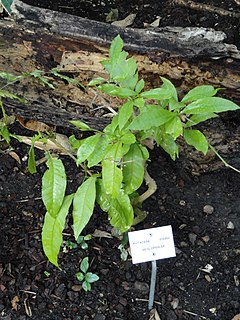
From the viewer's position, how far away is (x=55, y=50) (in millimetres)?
1755

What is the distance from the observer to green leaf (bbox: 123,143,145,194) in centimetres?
153

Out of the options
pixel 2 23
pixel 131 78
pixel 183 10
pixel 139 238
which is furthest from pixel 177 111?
pixel 183 10

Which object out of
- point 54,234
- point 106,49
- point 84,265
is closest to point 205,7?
point 106,49

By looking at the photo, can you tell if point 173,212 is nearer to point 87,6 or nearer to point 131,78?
point 131,78

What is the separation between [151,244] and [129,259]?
30 cm

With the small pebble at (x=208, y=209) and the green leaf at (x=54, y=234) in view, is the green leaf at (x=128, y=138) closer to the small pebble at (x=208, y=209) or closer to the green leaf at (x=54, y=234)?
the green leaf at (x=54, y=234)

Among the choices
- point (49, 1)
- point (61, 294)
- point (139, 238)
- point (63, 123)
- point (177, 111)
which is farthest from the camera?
point (49, 1)

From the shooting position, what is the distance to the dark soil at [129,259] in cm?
187

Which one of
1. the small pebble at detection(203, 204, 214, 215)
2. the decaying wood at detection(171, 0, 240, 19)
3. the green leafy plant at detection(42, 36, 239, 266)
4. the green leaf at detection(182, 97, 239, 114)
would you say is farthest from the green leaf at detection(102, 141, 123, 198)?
the decaying wood at detection(171, 0, 240, 19)

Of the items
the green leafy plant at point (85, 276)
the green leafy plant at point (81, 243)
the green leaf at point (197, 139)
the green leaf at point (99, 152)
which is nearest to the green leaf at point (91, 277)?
the green leafy plant at point (85, 276)

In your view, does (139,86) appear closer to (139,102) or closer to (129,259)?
(139,102)

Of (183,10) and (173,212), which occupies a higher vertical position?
(183,10)

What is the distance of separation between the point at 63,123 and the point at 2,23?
0.47 m

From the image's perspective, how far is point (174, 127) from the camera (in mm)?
1327
